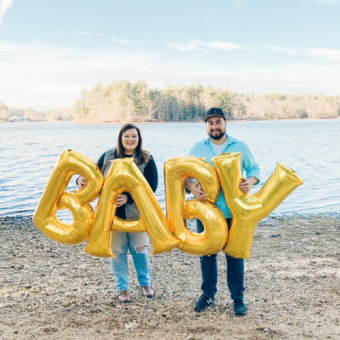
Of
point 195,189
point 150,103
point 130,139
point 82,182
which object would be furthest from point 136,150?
point 150,103

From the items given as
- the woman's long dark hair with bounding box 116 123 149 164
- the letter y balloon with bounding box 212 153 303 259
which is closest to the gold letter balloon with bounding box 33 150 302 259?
the letter y balloon with bounding box 212 153 303 259

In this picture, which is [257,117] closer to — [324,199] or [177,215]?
[324,199]

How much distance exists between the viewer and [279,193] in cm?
368

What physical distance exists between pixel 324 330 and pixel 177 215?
177 cm

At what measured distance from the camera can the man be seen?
12.6ft

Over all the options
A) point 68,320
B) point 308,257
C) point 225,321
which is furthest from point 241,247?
point 308,257

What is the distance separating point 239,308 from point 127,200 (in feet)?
5.20

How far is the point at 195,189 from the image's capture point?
376 centimetres

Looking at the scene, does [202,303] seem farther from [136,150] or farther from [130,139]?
[130,139]

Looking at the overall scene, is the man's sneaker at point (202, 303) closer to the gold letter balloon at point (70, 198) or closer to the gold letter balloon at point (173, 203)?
the gold letter balloon at point (173, 203)

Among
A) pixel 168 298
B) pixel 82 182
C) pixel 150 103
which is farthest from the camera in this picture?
pixel 150 103

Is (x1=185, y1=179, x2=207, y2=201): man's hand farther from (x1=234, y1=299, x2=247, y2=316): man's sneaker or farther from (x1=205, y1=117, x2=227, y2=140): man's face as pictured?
(x1=234, y1=299, x2=247, y2=316): man's sneaker

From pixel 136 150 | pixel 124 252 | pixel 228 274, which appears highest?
pixel 136 150

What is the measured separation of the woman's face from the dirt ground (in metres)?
1.73
